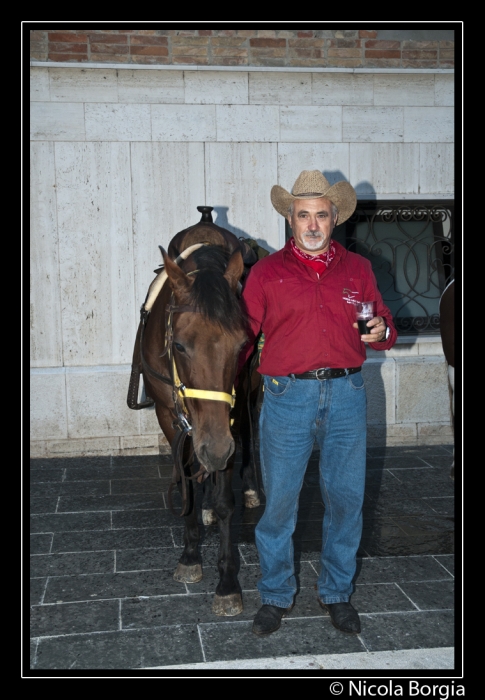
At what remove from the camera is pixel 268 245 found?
6.71 m

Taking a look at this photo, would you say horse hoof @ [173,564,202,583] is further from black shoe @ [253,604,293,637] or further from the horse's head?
the horse's head

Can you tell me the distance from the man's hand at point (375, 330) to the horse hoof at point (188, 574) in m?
1.75

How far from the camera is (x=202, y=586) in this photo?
3959mm

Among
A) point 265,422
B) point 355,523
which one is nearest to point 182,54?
point 265,422

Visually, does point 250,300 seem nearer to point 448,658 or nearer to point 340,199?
point 340,199

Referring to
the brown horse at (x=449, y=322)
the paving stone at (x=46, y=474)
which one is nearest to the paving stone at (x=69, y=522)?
the paving stone at (x=46, y=474)

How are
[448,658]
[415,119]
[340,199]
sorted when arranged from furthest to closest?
[415,119] < [340,199] < [448,658]

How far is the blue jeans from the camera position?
3.30 m

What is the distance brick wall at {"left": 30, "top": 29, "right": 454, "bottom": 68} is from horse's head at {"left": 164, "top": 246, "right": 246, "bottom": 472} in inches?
151

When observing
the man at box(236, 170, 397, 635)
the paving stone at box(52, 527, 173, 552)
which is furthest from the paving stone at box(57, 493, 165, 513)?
the man at box(236, 170, 397, 635)

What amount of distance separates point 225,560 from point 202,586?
32cm

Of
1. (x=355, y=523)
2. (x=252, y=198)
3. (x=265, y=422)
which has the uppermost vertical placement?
(x=252, y=198)

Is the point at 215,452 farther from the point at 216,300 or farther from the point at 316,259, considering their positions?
the point at 316,259

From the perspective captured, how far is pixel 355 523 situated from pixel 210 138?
422cm
